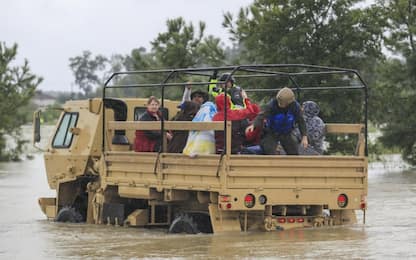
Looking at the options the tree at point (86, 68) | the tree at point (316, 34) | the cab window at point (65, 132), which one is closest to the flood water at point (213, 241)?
the cab window at point (65, 132)

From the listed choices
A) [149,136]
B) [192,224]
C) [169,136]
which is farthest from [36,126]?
[192,224]

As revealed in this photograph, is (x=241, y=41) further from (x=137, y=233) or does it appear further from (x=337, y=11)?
(x=137, y=233)

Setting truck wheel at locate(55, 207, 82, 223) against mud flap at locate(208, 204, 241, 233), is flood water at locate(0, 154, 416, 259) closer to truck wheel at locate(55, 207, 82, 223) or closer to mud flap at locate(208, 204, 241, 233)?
mud flap at locate(208, 204, 241, 233)

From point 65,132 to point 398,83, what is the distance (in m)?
17.6

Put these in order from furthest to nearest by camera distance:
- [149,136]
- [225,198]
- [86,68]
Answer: [86,68], [149,136], [225,198]

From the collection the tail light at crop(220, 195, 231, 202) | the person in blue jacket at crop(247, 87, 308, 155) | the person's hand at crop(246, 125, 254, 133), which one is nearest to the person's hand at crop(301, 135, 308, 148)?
the person in blue jacket at crop(247, 87, 308, 155)

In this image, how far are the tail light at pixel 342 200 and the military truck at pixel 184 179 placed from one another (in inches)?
0.5

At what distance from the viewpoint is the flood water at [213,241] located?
1078 cm

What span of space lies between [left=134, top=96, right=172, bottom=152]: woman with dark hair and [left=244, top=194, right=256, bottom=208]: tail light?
209cm

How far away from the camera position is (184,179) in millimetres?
12836

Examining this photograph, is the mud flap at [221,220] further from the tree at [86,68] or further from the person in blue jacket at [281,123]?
the tree at [86,68]

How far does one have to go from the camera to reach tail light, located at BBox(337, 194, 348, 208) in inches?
511

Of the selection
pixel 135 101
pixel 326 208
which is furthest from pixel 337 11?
pixel 326 208

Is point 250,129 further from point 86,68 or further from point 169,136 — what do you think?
point 86,68
